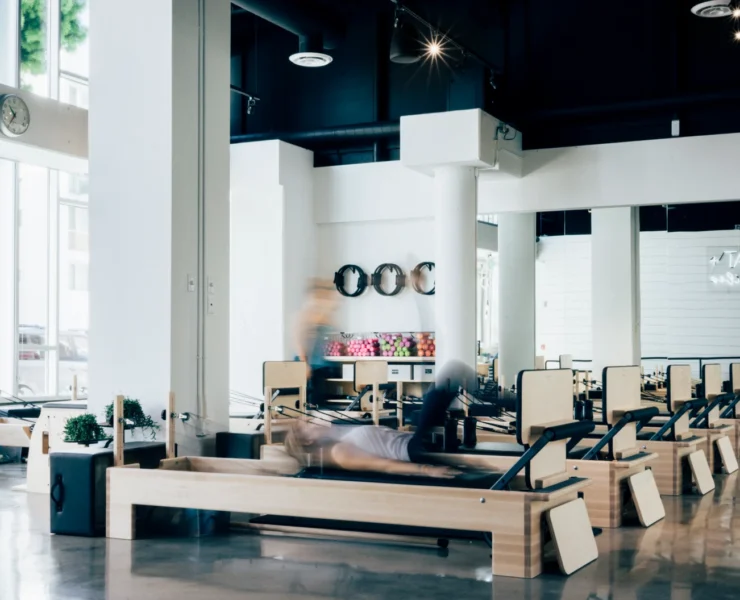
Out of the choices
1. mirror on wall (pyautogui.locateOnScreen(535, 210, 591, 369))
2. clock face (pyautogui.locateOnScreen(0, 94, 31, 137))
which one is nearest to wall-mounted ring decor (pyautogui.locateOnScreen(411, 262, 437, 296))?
clock face (pyautogui.locateOnScreen(0, 94, 31, 137))

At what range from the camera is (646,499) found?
561 cm

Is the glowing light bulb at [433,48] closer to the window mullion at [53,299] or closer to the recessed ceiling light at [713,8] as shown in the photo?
the recessed ceiling light at [713,8]

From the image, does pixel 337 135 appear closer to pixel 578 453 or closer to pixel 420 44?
pixel 420 44

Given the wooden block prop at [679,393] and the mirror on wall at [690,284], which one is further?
the mirror on wall at [690,284]

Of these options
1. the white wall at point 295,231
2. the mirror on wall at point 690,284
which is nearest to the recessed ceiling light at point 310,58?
the white wall at point 295,231

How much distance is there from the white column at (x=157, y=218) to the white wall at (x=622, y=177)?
5.05 metres

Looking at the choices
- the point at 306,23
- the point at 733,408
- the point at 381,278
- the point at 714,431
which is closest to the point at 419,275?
the point at 381,278

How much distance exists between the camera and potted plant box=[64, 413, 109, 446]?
18.7 feet

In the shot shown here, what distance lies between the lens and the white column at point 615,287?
12.2 metres

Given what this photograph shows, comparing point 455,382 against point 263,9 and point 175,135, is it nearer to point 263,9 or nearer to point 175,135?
point 175,135

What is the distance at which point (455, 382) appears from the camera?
541cm

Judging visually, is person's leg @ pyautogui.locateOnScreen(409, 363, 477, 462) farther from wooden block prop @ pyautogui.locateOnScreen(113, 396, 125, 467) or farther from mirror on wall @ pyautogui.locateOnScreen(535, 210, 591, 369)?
mirror on wall @ pyautogui.locateOnScreen(535, 210, 591, 369)

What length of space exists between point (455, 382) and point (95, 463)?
206 centimetres

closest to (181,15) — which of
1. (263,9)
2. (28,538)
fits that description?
(263,9)
